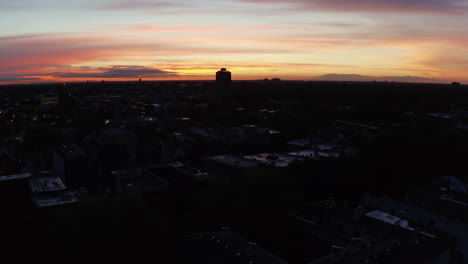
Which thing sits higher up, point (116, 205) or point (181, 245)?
point (116, 205)

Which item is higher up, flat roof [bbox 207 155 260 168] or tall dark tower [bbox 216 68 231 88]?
tall dark tower [bbox 216 68 231 88]

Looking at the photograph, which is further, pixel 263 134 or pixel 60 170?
pixel 263 134

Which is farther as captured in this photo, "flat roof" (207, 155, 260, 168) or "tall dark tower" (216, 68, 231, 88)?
"tall dark tower" (216, 68, 231, 88)

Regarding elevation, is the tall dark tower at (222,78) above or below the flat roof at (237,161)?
above

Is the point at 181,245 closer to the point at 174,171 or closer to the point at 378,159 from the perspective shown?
the point at 174,171

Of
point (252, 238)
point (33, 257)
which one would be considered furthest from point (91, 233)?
point (252, 238)

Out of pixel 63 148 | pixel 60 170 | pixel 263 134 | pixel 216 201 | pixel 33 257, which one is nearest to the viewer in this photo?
pixel 33 257

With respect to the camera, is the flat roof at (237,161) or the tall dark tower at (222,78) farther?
the tall dark tower at (222,78)

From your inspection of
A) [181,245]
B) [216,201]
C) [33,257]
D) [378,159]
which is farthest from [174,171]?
[378,159]

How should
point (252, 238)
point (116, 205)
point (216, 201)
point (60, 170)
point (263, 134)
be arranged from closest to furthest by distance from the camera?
1. point (116, 205)
2. point (252, 238)
3. point (216, 201)
4. point (60, 170)
5. point (263, 134)

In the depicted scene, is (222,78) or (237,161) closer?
(237,161)

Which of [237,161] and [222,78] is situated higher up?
[222,78]
